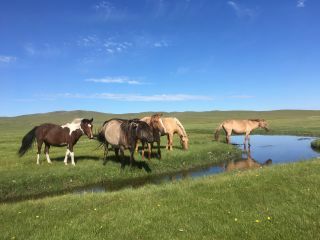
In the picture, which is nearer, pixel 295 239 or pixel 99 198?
pixel 295 239

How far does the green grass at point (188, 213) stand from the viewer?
7254 mm

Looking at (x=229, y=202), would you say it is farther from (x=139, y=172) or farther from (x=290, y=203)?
(x=139, y=172)

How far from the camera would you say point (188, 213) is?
847cm

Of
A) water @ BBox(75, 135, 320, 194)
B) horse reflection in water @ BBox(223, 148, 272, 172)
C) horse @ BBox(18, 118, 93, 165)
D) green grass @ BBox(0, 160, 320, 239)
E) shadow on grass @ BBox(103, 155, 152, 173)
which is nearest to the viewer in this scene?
green grass @ BBox(0, 160, 320, 239)

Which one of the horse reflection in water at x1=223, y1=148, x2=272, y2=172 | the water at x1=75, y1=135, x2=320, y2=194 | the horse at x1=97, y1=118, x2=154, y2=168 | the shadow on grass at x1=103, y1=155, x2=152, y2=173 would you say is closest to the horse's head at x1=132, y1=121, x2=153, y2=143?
the horse at x1=97, y1=118, x2=154, y2=168

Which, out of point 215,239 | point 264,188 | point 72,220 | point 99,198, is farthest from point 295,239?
point 99,198

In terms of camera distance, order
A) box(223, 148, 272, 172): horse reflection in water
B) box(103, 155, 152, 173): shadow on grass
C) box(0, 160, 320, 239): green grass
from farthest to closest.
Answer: box(223, 148, 272, 172): horse reflection in water → box(103, 155, 152, 173): shadow on grass → box(0, 160, 320, 239): green grass

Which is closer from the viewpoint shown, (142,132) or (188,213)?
(188,213)

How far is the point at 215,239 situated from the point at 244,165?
16.5m

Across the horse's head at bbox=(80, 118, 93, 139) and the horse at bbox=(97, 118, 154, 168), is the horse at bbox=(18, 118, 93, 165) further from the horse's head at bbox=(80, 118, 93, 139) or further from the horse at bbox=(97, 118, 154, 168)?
the horse at bbox=(97, 118, 154, 168)

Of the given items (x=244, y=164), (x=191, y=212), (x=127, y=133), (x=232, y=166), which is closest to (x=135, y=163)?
(x=127, y=133)

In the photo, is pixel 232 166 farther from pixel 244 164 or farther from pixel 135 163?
pixel 135 163

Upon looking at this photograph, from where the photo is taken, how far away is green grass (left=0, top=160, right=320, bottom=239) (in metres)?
7.25

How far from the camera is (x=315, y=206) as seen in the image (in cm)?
848
